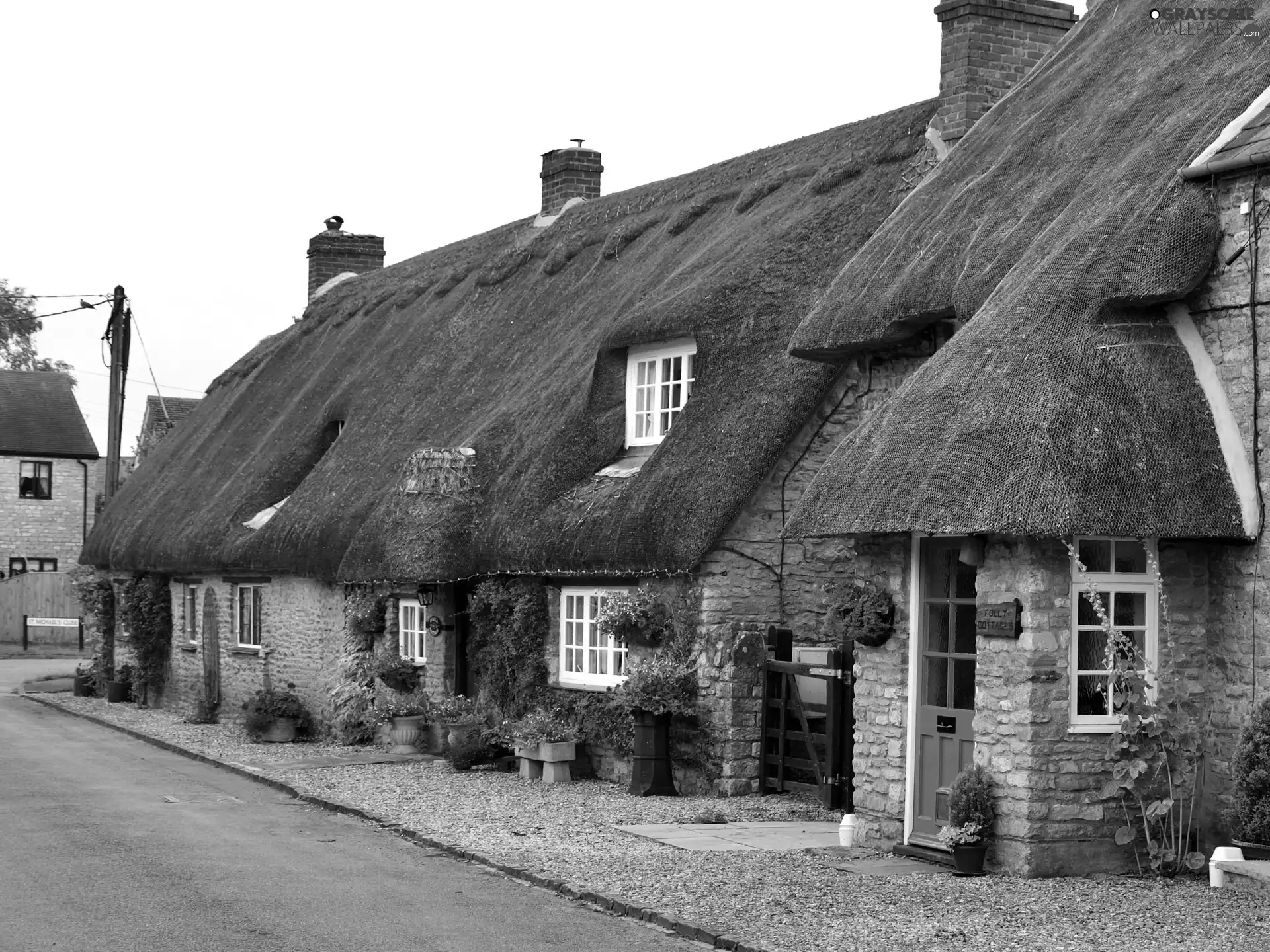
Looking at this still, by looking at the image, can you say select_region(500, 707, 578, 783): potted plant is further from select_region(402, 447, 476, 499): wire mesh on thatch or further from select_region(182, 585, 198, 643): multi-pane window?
select_region(182, 585, 198, 643): multi-pane window

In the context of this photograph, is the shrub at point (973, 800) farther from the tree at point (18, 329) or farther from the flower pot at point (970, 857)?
the tree at point (18, 329)

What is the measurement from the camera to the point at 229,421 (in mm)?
28578

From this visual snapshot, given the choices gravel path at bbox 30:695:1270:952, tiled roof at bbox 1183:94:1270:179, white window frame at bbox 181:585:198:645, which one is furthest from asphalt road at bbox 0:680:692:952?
white window frame at bbox 181:585:198:645

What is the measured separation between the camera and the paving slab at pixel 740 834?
39.6 feet

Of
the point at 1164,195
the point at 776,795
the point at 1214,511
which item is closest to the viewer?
the point at 1214,511

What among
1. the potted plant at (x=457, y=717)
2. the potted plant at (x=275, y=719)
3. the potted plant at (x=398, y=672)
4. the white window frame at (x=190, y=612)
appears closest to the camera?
the potted plant at (x=457, y=717)

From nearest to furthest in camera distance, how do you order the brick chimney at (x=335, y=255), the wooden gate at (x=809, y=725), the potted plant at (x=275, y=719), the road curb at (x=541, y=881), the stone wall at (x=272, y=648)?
1. the road curb at (x=541, y=881)
2. the wooden gate at (x=809, y=725)
3. the potted plant at (x=275, y=719)
4. the stone wall at (x=272, y=648)
5. the brick chimney at (x=335, y=255)

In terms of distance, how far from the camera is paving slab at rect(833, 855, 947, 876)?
10922mm

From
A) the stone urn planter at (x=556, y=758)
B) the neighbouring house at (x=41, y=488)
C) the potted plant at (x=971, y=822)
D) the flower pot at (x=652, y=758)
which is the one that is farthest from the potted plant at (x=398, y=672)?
the neighbouring house at (x=41, y=488)

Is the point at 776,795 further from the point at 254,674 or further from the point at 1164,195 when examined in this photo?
the point at 254,674

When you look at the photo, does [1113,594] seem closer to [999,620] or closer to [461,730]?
[999,620]

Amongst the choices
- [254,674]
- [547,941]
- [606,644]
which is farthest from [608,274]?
[547,941]

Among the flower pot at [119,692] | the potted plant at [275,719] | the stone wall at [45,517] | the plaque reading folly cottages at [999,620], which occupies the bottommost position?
the flower pot at [119,692]

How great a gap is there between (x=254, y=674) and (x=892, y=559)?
13.9 m
